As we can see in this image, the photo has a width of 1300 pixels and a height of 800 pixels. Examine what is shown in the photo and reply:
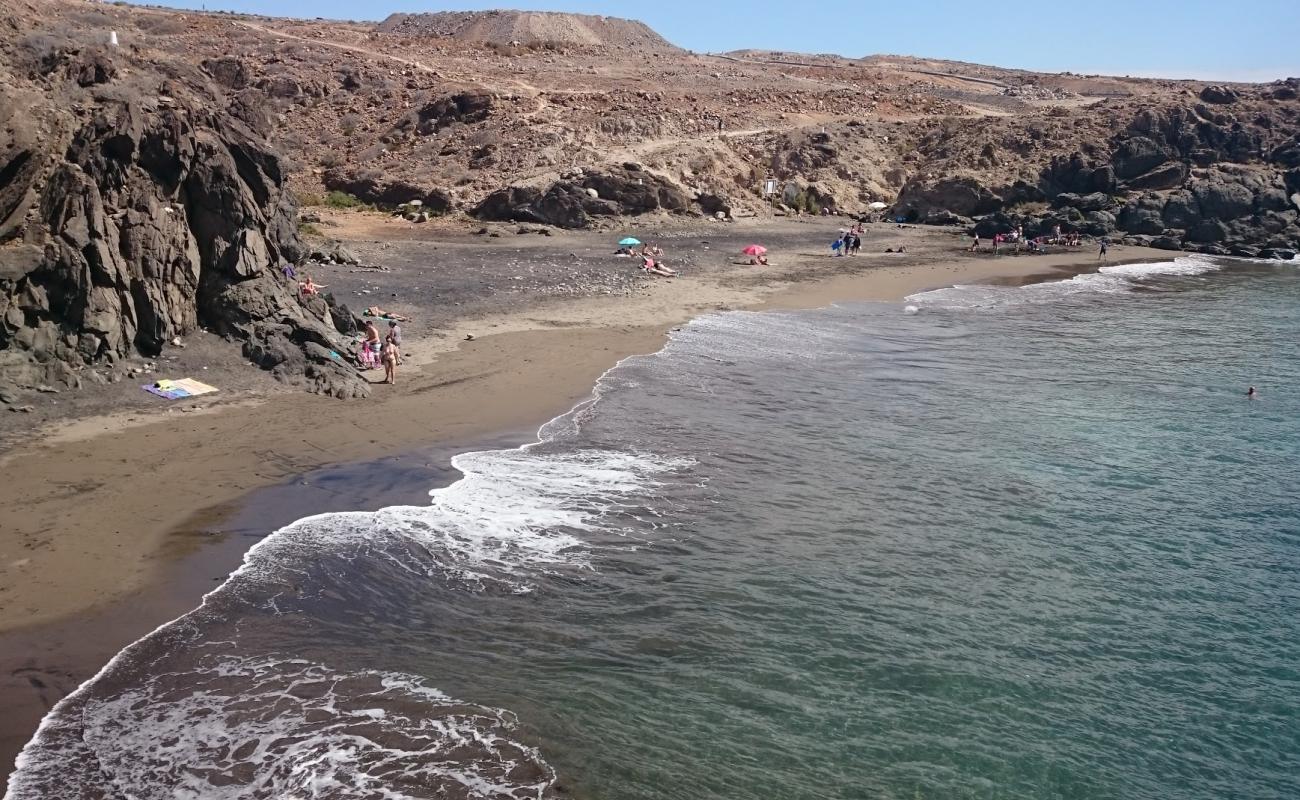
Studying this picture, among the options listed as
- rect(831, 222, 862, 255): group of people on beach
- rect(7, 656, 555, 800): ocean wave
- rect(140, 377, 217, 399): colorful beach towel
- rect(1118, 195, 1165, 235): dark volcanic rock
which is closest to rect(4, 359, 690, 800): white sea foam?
rect(7, 656, 555, 800): ocean wave

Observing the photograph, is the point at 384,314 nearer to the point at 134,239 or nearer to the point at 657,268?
the point at 134,239

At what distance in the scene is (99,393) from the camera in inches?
576

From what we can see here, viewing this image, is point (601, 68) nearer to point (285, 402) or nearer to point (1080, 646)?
point (285, 402)

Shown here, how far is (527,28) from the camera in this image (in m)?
98.4

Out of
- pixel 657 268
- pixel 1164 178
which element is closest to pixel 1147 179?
pixel 1164 178

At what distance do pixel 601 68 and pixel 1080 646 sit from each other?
63.2 meters

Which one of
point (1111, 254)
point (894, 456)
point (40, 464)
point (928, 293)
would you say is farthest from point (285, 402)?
point (1111, 254)

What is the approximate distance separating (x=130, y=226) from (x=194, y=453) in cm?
434

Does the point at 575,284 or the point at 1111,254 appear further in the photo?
the point at 1111,254

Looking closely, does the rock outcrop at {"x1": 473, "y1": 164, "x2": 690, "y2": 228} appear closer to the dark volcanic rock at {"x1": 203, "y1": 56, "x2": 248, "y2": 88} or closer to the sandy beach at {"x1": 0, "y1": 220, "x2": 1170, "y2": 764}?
the sandy beach at {"x1": 0, "y1": 220, "x2": 1170, "y2": 764}

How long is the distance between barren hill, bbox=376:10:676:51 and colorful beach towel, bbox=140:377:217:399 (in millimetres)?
81696

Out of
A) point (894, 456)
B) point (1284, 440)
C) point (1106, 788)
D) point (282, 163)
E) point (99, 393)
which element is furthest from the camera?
point (282, 163)

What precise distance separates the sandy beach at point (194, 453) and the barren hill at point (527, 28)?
75.8 m

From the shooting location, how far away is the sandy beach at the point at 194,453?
9.20m
